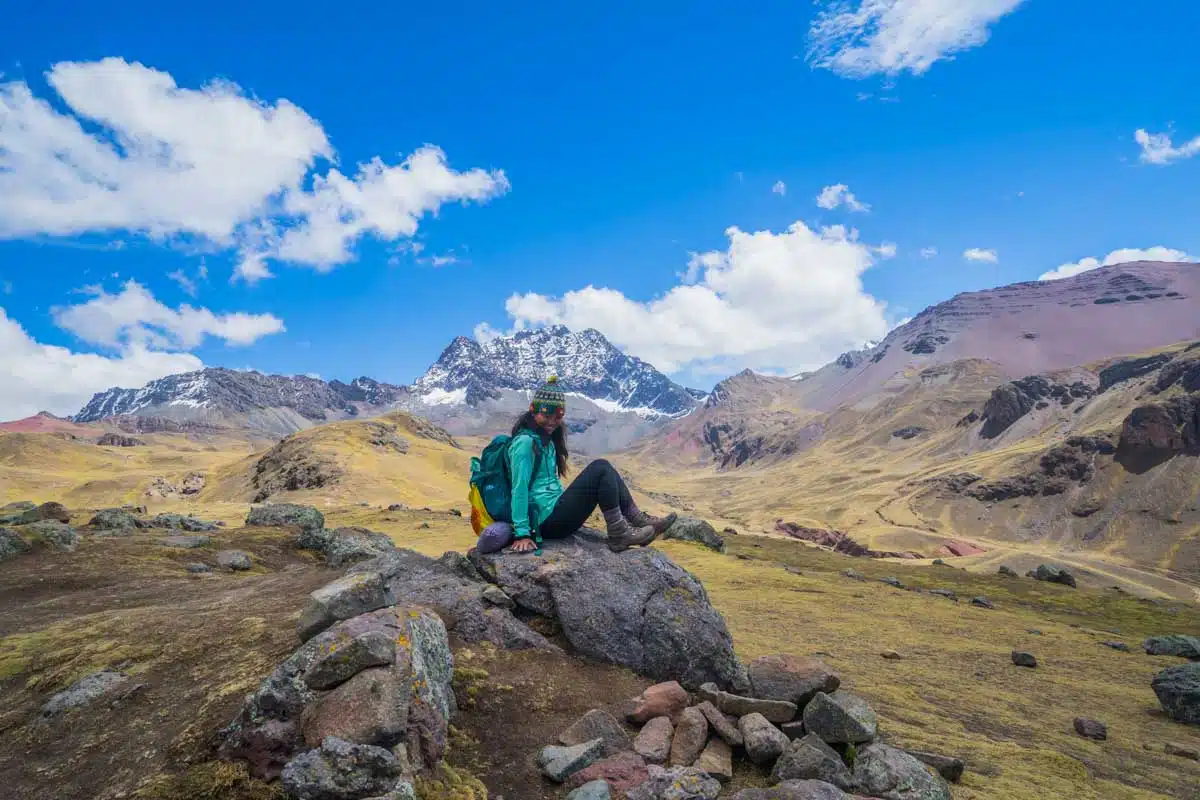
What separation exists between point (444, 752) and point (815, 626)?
1823cm

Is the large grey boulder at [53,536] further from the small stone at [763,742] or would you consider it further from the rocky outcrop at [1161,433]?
the rocky outcrop at [1161,433]

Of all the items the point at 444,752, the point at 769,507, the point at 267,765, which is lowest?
the point at 769,507

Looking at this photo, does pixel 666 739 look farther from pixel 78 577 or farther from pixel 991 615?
pixel 991 615

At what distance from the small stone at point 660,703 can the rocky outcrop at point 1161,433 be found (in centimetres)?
15919

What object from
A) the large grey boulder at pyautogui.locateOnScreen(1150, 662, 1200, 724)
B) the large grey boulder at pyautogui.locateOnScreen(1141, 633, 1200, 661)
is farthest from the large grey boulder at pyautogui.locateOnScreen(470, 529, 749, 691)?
the large grey boulder at pyautogui.locateOnScreen(1141, 633, 1200, 661)

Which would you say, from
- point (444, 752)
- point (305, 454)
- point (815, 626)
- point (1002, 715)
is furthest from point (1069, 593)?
point (305, 454)

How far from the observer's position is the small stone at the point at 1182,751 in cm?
1116

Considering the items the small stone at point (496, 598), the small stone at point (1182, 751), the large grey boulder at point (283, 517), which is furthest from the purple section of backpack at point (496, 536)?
the large grey boulder at point (283, 517)

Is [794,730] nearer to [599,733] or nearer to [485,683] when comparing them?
[599,733]

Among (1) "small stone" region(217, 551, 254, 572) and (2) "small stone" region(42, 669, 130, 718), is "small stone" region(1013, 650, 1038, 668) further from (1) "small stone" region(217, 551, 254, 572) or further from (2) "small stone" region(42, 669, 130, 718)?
(1) "small stone" region(217, 551, 254, 572)

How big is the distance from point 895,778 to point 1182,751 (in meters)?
8.47

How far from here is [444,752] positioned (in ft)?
23.3

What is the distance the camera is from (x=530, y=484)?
38.0ft

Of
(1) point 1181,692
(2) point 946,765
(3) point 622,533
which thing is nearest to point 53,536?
(3) point 622,533
